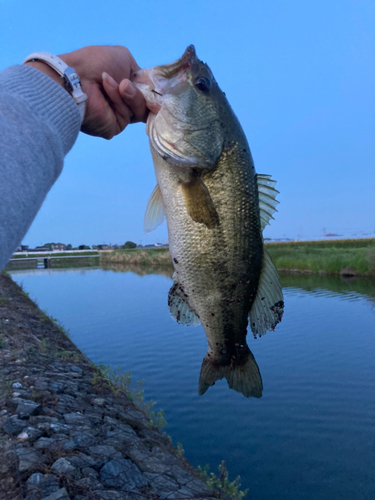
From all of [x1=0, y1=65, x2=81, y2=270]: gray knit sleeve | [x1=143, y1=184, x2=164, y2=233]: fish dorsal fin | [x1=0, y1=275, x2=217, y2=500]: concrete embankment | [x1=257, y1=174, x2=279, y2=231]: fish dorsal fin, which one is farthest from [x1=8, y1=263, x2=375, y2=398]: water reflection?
[x1=0, y1=275, x2=217, y2=500]: concrete embankment

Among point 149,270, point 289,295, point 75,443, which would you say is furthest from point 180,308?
point 149,270

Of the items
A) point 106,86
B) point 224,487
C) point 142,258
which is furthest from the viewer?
point 142,258

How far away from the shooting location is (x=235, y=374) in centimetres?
260

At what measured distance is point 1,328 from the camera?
10.0 m

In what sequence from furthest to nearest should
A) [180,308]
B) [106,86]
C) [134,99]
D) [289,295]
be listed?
[289,295], [180,308], [134,99], [106,86]

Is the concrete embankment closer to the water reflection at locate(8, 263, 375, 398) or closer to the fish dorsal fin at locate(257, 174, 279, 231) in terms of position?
the water reflection at locate(8, 263, 375, 398)

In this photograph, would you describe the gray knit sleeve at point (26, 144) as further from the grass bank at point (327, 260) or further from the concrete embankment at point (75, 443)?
the grass bank at point (327, 260)

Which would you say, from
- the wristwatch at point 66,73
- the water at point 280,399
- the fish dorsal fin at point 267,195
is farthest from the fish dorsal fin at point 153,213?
the water at point 280,399

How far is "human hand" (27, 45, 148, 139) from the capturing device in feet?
7.43

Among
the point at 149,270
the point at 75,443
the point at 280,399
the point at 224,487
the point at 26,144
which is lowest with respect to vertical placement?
the point at 280,399

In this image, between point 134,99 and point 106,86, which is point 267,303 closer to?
point 134,99

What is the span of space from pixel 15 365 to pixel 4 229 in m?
6.78

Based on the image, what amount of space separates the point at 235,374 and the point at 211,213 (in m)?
1.05

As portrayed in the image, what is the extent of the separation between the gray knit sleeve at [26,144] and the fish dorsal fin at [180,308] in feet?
3.87
